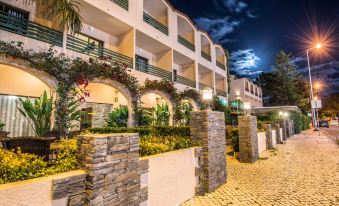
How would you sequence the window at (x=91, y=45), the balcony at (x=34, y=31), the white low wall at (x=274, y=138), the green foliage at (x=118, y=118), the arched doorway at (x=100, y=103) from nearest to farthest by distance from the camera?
the balcony at (x=34, y=31)
the window at (x=91, y=45)
the green foliage at (x=118, y=118)
the arched doorway at (x=100, y=103)
the white low wall at (x=274, y=138)

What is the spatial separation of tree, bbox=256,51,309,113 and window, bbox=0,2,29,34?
45936 millimetres

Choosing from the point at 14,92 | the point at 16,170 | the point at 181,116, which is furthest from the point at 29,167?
the point at 181,116

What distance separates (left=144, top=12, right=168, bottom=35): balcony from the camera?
1406cm

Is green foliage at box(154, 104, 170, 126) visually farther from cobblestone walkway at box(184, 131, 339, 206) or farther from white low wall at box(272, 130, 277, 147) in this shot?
white low wall at box(272, 130, 277, 147)

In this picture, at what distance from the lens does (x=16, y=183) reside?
2.43m

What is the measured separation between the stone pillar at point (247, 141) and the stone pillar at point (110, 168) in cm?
745

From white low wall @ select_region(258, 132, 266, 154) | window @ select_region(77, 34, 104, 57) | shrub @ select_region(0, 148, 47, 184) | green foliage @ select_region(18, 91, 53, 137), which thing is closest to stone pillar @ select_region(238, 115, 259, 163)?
white low wall @ select_region(258, 132, 266, 154)

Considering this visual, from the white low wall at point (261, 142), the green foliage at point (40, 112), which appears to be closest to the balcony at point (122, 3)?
the green foliage at point (40, 112)

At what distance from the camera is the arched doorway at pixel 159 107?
12.7 meters

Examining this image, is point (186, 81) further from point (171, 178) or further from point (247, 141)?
point (171, 178)

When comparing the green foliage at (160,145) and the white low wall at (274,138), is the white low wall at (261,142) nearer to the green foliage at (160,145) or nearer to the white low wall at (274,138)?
the white low wall at (274,138)

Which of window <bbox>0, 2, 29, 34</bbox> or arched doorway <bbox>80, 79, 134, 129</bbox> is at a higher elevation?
window <bbox>0, 2, 29, 34</bbox>

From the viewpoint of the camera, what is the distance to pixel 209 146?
6238 mm

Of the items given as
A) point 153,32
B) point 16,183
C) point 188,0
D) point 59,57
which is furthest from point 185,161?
point 188,0
